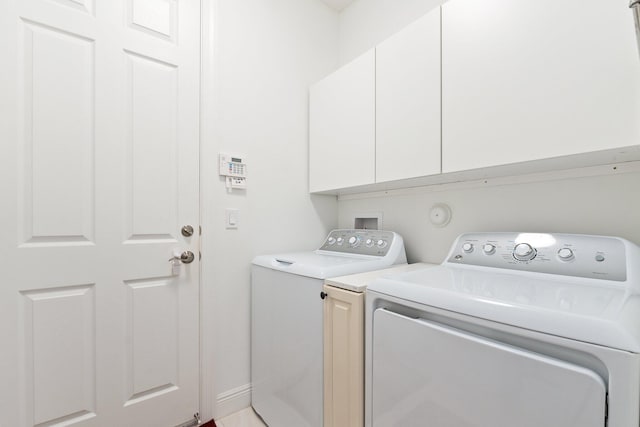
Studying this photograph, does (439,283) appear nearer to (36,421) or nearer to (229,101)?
(229,101)

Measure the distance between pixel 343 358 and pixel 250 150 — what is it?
124 cm

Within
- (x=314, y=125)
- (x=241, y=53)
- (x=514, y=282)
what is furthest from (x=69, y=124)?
(x=514, y=282)

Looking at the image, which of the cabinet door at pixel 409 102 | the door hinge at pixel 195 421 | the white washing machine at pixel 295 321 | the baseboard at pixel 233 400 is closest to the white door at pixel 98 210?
the door hinge at pixel 195 421

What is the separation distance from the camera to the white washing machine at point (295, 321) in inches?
47.2

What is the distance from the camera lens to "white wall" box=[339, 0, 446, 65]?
1.68 meters

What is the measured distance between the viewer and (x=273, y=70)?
1.82 meters

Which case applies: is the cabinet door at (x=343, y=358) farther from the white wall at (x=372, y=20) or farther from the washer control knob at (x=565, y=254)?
the white wall at (x=372, y=20)

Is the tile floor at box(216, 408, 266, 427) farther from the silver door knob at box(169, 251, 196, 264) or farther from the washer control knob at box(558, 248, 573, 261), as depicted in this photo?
the washer control knob at box(558, 248, 573, 261)

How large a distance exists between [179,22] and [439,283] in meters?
1.76

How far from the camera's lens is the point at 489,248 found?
3.90 feet

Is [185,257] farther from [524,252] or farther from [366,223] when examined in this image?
[524,252]

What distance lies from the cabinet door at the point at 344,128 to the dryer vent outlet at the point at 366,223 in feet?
1.22

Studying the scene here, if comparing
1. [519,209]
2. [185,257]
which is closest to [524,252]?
[519,209]

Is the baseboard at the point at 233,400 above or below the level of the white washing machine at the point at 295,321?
below
